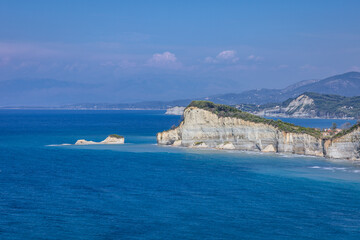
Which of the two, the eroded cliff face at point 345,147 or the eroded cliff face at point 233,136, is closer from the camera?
the eroded cliff face at point 345,147

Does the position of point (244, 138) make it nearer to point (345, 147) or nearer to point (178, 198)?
point (345, 147)

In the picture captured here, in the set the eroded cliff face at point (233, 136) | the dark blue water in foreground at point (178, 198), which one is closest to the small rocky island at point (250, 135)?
the eroded cliff face at point (233, 136)

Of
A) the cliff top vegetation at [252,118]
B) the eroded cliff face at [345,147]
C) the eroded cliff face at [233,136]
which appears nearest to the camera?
the eroded cliff face at [345,147]

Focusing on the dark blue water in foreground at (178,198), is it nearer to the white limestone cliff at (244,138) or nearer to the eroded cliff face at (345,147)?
the eroded cliff face at (345,147)

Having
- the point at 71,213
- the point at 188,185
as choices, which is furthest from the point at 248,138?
the point at 71,213

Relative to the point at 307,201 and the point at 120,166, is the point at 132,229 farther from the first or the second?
the point at 120,166

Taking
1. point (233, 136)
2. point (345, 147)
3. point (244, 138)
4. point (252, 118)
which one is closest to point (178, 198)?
point (345, 147)
